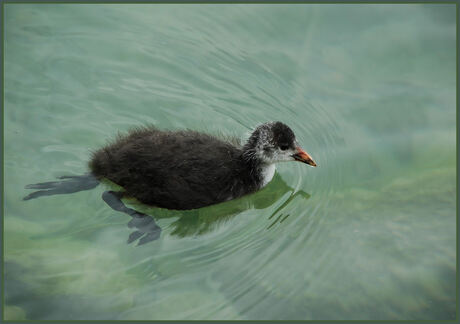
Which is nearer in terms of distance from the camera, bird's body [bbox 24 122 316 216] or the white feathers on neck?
bird's body [bbox 24 122 316 216]

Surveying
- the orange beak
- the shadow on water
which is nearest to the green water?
the shadow on water

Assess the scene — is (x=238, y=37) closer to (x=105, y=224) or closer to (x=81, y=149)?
(x=81, y=149)

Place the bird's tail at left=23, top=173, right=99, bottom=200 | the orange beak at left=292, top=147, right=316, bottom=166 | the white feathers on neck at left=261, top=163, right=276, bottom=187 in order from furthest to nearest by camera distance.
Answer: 1. the white feathers on neck at left=261, top=163, right=276, bottom=187
2. the orange beak at left=292, top=147, right=316, bottom=166
3. the bird's tail at left=23, top=173, right=99, bottom=200

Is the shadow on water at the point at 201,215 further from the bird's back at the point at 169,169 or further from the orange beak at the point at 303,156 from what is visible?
the orange beak at the point at 303,156

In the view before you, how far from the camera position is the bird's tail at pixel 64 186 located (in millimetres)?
4555

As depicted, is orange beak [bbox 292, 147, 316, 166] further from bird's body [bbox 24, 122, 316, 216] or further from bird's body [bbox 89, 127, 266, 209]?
bird's body [bbox 89, 127, 266, 209]

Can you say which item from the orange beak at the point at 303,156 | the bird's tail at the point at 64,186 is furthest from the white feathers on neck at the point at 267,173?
the bird's tail at the point at 64,186

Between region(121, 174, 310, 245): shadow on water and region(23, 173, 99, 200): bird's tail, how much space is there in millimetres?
372

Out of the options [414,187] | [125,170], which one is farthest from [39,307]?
[414,187]

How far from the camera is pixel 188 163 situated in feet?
14.6

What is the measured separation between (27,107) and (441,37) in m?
4.11

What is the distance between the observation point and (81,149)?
16.3 feet

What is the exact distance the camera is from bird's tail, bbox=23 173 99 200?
455 centimetres

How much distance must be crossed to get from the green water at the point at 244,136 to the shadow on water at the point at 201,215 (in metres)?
0.02
